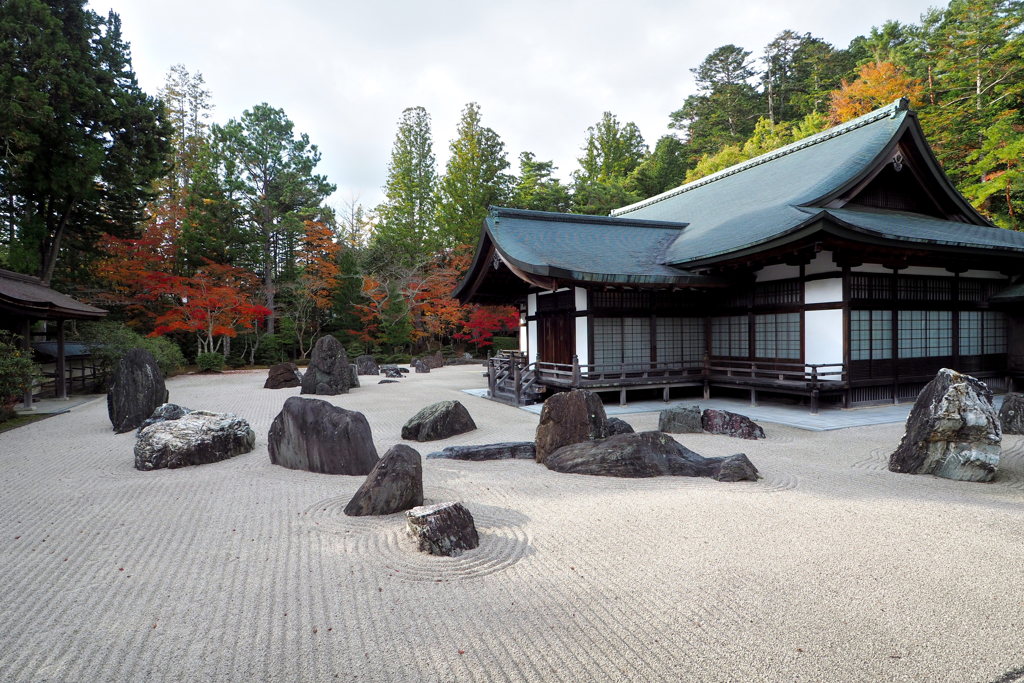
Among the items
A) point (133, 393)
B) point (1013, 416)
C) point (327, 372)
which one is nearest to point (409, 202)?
point (327, 372)

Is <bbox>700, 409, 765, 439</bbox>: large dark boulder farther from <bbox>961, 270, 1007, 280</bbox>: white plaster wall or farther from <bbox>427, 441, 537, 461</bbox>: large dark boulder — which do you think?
<bbox>961, 270, 1007, 280</bbox>: white plaster wall

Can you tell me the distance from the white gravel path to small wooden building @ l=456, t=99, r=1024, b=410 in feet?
17.1

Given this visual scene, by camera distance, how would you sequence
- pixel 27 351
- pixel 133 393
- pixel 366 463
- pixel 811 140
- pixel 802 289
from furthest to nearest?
pixel 811 140
pixel 27 351
pixel 802 289
pixel 133 393
pixel 366 463

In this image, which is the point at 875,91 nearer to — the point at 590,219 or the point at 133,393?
the point at 590,219

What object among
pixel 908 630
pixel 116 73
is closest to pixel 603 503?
pixel 908 630

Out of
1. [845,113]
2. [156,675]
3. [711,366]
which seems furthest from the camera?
[845,113]

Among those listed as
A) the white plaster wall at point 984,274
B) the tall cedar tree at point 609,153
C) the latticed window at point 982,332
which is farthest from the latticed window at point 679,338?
the tall cedar tree at point 609,153

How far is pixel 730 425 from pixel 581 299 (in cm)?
515

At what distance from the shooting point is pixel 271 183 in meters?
30.2

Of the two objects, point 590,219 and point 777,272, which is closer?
point 777,272

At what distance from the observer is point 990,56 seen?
2073cm

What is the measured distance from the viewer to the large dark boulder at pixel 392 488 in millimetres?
4906

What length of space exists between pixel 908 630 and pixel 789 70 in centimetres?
4859

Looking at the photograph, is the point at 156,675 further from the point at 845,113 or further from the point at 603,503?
the point at 845,113
